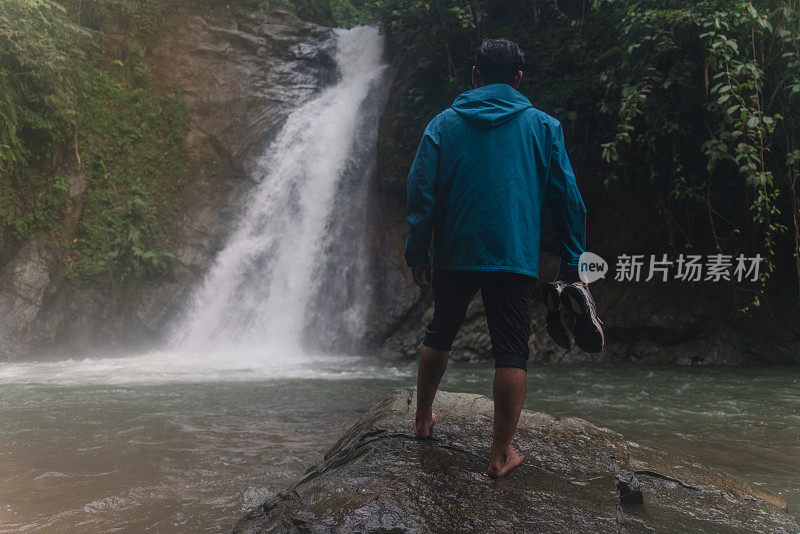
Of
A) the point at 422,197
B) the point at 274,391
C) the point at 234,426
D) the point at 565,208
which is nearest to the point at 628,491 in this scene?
the point at 565,208

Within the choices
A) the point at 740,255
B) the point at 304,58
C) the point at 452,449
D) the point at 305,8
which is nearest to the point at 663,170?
the point at 740,255

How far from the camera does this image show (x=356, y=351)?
917 cm

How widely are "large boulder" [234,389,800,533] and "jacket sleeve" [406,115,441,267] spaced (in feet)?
2.73

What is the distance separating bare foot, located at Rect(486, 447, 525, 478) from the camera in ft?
6.84

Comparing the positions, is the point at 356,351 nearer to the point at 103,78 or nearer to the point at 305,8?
the point at 103,78

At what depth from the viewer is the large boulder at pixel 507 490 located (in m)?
1.80

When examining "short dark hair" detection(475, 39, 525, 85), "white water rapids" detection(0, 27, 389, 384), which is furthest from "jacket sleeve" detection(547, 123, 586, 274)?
"white water rapids" detection(0, 27, 389, 384)

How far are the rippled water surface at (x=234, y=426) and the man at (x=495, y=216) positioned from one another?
134 centimetres

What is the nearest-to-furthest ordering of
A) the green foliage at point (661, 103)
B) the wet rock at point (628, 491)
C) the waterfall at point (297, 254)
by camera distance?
1. the wet rock at point (628, 491)
2. the green foliage at point (661, 103)
3. the waterfall at point (297, 254)

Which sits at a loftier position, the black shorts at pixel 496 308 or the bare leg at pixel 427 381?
the black shorts at pixel 496 308

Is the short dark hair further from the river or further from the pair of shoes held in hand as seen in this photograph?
the river

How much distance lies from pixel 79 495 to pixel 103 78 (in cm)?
1066

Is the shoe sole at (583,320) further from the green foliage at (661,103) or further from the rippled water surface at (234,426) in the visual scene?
the green foliage at (661,103)

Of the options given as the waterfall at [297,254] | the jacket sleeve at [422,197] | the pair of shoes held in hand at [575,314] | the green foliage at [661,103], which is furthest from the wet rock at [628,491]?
the waterfall at [297,254]
